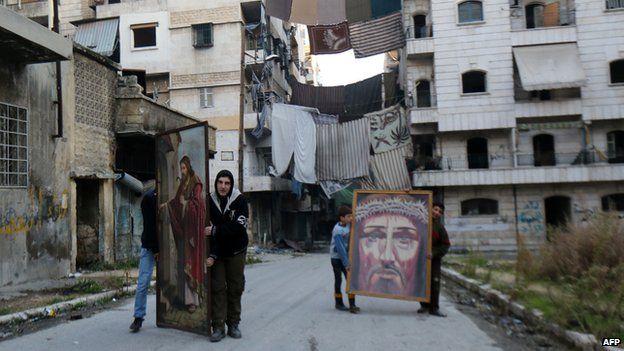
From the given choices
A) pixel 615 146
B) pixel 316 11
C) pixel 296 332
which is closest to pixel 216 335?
pixel 296 332

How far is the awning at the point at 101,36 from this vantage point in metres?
30.3

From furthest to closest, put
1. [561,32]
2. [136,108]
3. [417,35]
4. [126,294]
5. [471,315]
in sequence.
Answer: [417,35] → [561,32] → [136,108] → [126,294] → [471,315]

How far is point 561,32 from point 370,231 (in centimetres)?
2313

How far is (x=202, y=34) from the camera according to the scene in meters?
30.0

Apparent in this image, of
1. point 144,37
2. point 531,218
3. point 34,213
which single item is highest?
point 144,37

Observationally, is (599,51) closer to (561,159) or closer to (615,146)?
(615,146)

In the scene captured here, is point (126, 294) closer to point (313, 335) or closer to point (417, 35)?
point (313, 335)

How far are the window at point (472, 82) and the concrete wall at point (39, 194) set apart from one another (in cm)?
2088

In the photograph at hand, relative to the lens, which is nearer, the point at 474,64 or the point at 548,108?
the point at 548,108

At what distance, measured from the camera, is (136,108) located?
46.2 feet

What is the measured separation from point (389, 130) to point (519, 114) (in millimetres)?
6941

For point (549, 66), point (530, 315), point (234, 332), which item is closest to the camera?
point (234, 332)

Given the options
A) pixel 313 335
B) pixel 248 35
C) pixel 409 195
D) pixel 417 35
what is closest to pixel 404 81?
pixel 417 35

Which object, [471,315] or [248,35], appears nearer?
[471,315]
